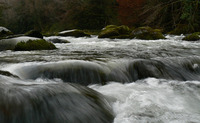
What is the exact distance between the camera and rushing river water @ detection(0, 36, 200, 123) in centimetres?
167

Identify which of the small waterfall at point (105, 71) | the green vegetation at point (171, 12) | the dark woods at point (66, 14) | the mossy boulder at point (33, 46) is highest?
the dark woods at point (66, 14)

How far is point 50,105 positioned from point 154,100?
1.40m

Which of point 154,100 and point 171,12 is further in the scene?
point 171,12

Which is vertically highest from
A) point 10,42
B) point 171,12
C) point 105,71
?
point 171,12

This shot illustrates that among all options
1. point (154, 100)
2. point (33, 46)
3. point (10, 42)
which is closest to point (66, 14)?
point (10, 42)

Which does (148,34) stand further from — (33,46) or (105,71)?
(105,71)

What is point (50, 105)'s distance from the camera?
1.72m

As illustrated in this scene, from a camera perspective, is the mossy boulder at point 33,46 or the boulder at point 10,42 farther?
the boulder at point 10,42

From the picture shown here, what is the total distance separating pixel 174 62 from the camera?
4.05m

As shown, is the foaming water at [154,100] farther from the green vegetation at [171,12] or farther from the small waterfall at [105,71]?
the green vegetation at [171,12]

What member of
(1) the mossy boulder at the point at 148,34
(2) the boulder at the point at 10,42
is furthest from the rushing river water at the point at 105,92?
(1) the mossy boulder at the point at 148,34

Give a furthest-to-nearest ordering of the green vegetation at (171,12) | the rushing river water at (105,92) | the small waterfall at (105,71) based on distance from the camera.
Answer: the green vegetation at (171,12), the small waterfall at (105,71), the rushing river water at (105,92)

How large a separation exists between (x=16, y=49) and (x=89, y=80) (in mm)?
3682

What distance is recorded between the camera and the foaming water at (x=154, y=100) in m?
2.02
